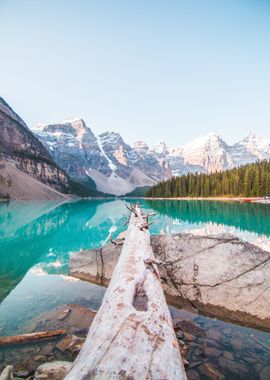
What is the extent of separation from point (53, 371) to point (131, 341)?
202 cm

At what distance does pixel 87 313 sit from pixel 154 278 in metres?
2.85

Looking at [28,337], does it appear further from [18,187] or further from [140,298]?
[18,187]

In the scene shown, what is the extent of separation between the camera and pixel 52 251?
1630cm

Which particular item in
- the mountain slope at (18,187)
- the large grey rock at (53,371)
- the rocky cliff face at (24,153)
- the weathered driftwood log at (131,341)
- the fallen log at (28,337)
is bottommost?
the fallen log at (28,337)

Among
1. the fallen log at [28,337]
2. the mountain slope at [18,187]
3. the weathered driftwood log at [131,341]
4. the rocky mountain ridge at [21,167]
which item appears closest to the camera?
the weathered driftwood log at [131,341]

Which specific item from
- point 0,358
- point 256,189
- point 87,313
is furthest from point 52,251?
point 256,189

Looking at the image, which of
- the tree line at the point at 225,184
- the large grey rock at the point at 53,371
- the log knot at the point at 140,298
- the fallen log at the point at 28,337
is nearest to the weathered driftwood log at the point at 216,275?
the log knot at the point at 140,298

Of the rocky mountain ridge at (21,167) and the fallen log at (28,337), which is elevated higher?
the rocky mountain ridge at (21,167)

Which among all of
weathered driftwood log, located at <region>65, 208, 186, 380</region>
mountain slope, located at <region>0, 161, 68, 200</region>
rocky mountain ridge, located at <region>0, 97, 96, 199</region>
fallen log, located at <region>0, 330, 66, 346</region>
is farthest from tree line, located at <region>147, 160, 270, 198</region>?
weathered driftwood log, located at <region>65, 208, 186, 380</region>

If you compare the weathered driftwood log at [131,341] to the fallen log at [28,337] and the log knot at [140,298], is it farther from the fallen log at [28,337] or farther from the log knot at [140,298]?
the fallen log at [28,337]

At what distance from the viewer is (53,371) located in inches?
158

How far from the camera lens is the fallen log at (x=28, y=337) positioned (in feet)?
17.5

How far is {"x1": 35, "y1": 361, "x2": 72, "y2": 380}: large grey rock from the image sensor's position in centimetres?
392

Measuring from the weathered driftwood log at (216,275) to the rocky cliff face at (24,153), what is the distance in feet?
512
